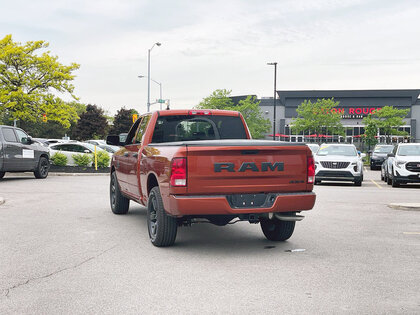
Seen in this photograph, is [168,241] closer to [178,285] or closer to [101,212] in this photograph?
[178,285]

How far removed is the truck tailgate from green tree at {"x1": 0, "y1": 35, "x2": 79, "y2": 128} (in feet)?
104

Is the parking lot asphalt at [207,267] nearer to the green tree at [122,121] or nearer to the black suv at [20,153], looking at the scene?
the black suv at [20,153]

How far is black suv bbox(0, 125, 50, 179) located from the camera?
18406 millimetres

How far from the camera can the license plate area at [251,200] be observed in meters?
6.74

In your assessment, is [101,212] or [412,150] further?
[412,150]

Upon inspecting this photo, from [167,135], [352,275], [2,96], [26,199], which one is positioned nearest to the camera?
[352,275]

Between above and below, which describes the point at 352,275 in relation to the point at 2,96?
below

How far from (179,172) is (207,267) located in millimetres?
1203

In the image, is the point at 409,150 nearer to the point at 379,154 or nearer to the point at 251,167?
the point at 379,154

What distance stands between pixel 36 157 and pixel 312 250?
15.4 m

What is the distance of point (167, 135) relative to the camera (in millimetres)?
8492

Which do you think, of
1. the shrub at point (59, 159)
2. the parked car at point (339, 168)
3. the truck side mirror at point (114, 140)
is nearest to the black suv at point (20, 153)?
the shrub at point (59, 159)

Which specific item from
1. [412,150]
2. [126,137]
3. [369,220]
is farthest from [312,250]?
[412,150]

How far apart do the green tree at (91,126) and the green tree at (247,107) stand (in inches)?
967
